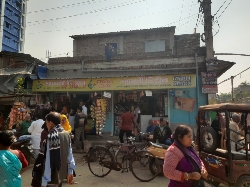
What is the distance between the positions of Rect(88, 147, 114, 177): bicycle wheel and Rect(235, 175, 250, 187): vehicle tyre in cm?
358

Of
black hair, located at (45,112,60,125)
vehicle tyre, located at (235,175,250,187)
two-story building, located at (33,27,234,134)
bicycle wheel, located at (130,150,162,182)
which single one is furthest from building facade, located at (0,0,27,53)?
vehicle tyre, located at (235,175,250,187)

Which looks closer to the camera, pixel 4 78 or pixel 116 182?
pixel 116 182

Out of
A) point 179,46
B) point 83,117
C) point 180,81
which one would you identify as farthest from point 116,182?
point 179,46

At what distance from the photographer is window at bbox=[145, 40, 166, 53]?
62.9ft

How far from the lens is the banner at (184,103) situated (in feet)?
36.5

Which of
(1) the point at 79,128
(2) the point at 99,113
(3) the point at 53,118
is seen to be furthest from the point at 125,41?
(3) the point at 53,118

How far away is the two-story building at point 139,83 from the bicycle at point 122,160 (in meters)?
4.46

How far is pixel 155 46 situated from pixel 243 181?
1634 cm

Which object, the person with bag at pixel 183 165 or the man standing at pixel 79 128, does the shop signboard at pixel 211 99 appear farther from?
the person with bag at pixel 183 165

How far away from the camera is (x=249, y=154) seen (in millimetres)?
4605

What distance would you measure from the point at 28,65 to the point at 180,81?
10131 millimetres

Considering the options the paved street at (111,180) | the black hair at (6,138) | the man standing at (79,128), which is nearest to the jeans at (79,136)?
the man standing at (79,128)

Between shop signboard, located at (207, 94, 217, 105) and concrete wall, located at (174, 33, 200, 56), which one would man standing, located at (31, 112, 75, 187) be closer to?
shop signboard, located at (207, 94, 217, 105)

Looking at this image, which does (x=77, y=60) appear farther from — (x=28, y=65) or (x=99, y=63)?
(x=28, y=65)
